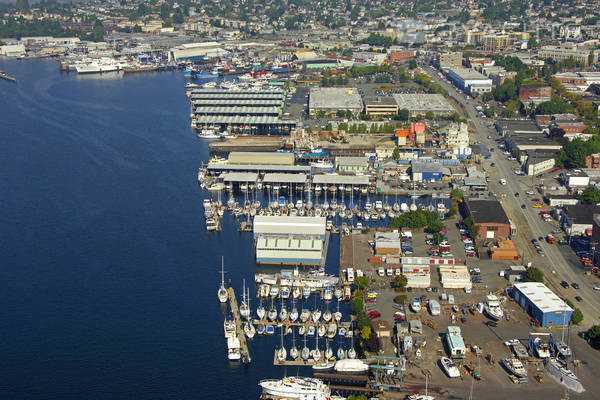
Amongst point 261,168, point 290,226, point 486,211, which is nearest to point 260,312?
point 290,226

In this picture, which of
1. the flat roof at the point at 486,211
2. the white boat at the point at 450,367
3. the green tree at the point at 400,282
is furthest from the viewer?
the flat roof at the point at 486,211

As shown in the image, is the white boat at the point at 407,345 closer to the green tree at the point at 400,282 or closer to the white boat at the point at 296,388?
the white boat at the point at 296,388

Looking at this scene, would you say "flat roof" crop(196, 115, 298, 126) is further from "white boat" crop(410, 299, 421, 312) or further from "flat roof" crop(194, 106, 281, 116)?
"white boat" crop(410, 299, 421, 312)

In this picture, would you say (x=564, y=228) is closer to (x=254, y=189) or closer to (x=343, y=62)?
(x=254, y=189)

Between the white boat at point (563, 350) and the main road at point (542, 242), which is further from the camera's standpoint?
the main road at point (542, 242)

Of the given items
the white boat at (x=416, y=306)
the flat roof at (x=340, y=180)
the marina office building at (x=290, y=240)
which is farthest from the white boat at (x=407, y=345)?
the flat roof at (x=340, y=180)
